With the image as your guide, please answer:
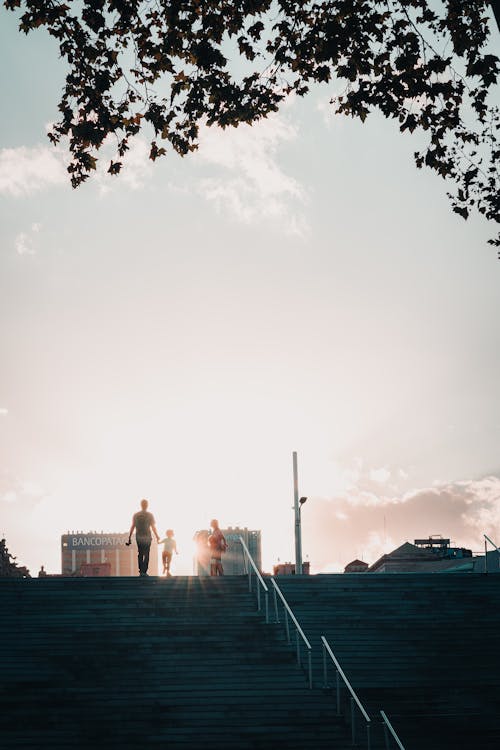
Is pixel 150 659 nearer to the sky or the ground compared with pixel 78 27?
nearer to the ground

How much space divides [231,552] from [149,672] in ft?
201

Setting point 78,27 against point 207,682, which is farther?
point 207,682

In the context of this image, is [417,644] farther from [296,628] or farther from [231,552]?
[231,552]

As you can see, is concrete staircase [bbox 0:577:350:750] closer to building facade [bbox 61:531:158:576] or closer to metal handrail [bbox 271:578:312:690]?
metal handrail [bbox 271:578:312:690]

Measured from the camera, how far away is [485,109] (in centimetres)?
1106

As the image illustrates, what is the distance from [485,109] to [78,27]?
4.83m

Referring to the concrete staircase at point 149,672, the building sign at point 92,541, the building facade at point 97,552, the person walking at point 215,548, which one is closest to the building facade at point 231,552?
the person walking at point 215,548

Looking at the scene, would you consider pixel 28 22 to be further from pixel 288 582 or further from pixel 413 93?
pixel 288 582

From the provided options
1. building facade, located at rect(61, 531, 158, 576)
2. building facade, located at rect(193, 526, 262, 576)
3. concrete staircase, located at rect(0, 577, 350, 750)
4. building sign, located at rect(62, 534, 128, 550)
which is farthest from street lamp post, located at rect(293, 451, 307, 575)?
building sign, located at rect(62, 534, 128, 550)

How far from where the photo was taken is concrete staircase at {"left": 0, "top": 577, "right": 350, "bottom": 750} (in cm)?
1200

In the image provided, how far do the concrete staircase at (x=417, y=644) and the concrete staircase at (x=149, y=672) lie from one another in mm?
888

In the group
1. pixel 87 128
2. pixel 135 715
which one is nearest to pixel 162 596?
pixel 135 715

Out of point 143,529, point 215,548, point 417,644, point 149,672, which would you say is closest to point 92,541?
point 215,548

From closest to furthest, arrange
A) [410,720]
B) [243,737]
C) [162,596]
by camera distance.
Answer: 1. [243,737]
2. [410,720]
3. [162,596]
